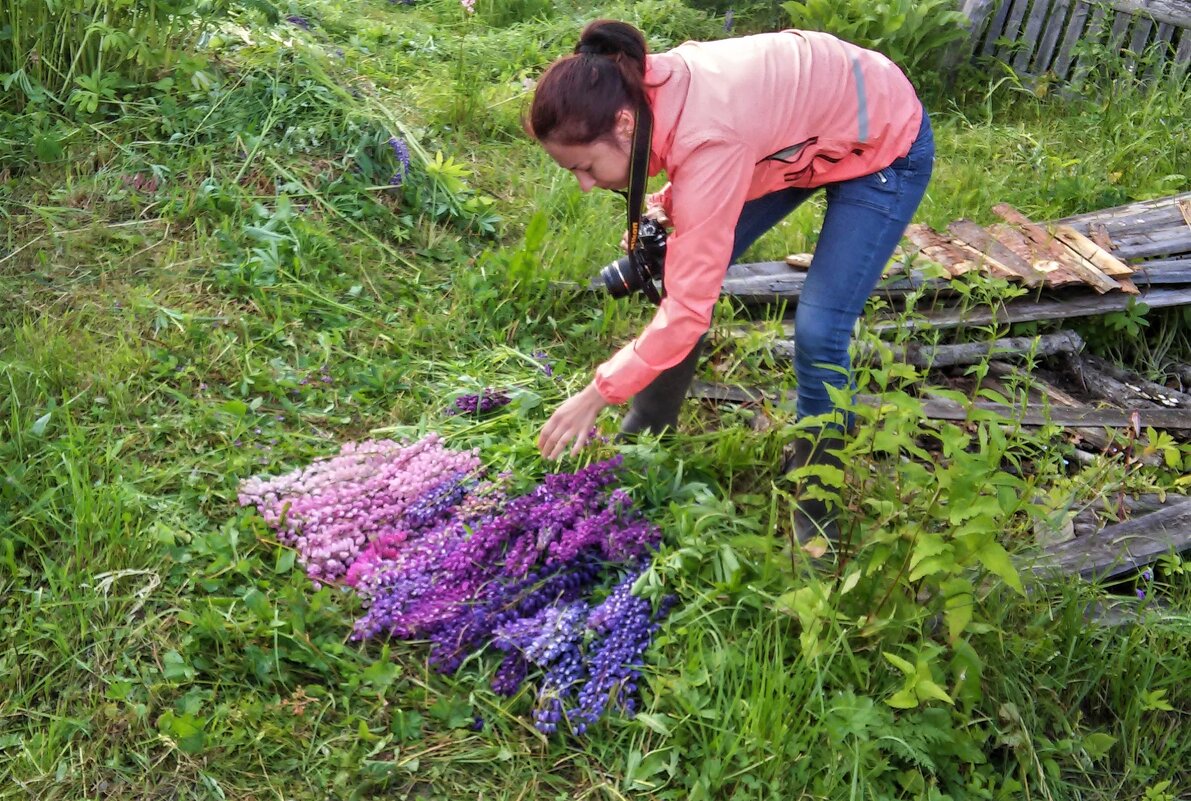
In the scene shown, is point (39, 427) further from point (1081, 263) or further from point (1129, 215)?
point (1129, 215)

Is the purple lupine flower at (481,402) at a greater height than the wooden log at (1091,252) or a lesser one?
lesser

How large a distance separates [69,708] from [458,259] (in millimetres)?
2365

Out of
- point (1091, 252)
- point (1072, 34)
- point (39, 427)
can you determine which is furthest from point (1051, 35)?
point (39, 427)

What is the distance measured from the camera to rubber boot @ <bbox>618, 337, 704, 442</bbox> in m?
3.17

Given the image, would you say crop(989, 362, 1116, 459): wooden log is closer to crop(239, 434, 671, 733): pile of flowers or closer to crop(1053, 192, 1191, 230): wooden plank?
crop(1053, 192, 1191, 230): wooden plank

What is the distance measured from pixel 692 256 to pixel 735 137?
30 cm

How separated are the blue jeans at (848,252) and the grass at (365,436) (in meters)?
0.33

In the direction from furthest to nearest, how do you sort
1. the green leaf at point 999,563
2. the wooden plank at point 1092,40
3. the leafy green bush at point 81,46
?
the wooden plank at point 1092,40
the leafy green bush at point 81,46
the green leaf at point 999,563

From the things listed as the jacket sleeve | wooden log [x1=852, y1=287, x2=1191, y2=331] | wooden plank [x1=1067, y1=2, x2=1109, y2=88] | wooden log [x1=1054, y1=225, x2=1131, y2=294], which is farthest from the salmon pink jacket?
wooden plank [x1=1067, y1=2, x2=1109, y2=88]

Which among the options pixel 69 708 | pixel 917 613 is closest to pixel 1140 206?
pixel 917 613

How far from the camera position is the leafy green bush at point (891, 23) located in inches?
250

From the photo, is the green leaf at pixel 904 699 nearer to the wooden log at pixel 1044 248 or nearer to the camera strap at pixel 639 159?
the camera strap at pixel 639 159

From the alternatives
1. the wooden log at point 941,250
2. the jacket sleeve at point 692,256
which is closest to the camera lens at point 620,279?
the jacket sleeve at point 692,256

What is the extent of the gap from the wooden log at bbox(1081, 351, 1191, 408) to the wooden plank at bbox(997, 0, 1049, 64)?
11.2 ft
